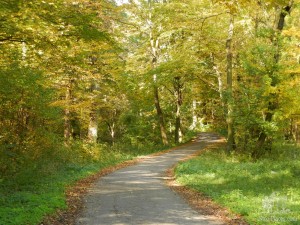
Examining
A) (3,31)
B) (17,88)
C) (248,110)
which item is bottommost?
(248,110)

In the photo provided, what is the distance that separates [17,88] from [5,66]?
0.85m

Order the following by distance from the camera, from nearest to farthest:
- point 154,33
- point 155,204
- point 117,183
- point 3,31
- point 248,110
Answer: point 3,31, point 155,204, point 117,183, point 248,110, point 154,33

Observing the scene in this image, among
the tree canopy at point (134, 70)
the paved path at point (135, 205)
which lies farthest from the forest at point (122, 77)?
the paved path at point (135, 205)

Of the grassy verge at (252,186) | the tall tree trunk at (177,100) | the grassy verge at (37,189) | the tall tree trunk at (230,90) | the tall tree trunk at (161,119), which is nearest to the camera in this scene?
the grassy verge at (37,189)

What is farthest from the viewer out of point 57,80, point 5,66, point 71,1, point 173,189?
point 57,80

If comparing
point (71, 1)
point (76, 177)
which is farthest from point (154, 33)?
point (76, 177)

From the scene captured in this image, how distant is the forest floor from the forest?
1821mm

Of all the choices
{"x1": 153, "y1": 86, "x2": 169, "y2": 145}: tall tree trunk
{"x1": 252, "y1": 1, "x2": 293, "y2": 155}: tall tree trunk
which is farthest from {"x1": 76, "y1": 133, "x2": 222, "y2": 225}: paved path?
{"x1": 153, "y1": 86, "x2": 169, "y2": 145}: tall tree trunk

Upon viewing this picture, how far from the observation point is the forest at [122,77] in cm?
1020

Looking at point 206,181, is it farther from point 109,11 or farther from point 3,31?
point 109,11

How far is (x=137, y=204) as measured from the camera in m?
9.71

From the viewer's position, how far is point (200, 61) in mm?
25469

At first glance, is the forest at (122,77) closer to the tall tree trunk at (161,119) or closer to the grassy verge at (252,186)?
the tall tree trunk at (161,119)

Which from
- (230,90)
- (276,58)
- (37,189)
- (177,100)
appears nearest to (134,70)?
(177,100)
